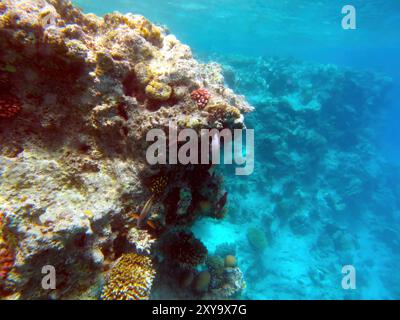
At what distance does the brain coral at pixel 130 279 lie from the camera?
11.5 ft

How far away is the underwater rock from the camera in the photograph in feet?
11.4

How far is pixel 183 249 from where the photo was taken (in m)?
4.98

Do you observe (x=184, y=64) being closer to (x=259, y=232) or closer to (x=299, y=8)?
(x=259, y=232)

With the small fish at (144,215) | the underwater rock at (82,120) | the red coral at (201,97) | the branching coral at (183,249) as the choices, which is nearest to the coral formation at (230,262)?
the branching coral at (183,249)

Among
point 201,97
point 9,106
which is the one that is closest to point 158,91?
point 201,97

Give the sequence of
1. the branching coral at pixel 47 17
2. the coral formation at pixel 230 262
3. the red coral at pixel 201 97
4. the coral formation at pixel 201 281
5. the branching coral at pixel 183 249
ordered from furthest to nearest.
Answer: the coral formation at pixel 230 262
the coral formation at pixel 201 281
the branching coral at pixel 183 249
the red coral at pixel 201 97
the branching coral at pixel 47 17

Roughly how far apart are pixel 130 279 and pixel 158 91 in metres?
2.82

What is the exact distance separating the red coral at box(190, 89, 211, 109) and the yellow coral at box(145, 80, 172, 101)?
0.41 metres

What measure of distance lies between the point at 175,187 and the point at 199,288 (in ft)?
8.12

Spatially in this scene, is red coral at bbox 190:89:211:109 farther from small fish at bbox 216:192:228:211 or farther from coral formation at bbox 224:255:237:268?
coral formation at bbox 224:255:237:268

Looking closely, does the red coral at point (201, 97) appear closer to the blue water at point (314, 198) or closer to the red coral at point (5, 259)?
the red coral at point (5, 259)

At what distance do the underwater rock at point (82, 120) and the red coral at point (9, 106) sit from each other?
0.01 metres

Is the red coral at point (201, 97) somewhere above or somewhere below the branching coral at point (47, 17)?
below
